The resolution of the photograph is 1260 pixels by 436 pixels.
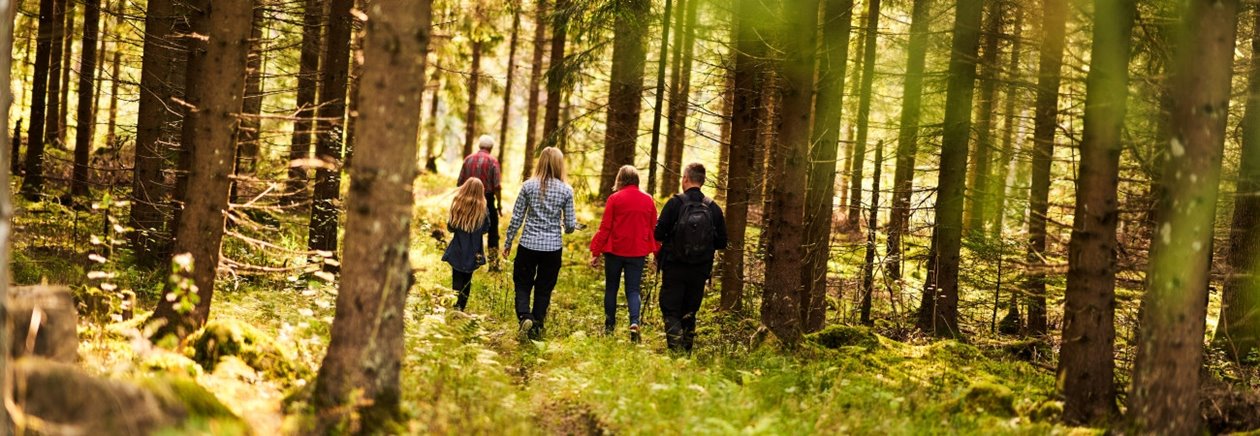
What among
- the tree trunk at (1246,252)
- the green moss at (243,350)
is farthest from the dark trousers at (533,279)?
the tree trunk at (1246,252)

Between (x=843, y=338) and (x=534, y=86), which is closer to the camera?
(x=843, y=338)

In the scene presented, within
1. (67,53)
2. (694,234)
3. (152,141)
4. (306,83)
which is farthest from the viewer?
(67,53)

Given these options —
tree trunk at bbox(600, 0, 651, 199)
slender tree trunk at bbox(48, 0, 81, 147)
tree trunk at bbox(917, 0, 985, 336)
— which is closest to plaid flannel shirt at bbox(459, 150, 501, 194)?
tree trunk at bbox(600, 0, 651, 199)

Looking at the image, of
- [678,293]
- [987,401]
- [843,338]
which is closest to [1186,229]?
[987,401]

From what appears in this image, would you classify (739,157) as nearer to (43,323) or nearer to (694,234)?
(694,234)

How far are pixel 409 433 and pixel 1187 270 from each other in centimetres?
552

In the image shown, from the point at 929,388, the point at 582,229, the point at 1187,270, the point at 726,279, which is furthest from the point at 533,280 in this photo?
the point at 582,229

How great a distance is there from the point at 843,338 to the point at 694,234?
2292 mm

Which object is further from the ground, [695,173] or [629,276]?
[695,173]

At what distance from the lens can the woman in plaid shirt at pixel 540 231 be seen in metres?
10.6

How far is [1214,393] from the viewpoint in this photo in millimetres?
7867

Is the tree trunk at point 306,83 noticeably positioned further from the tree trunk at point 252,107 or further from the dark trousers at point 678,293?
the dark trousers at point 678,293

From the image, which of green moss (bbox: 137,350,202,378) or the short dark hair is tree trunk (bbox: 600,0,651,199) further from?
green moss (bbox: 137,350,202,378)

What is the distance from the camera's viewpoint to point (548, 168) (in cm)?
1080
